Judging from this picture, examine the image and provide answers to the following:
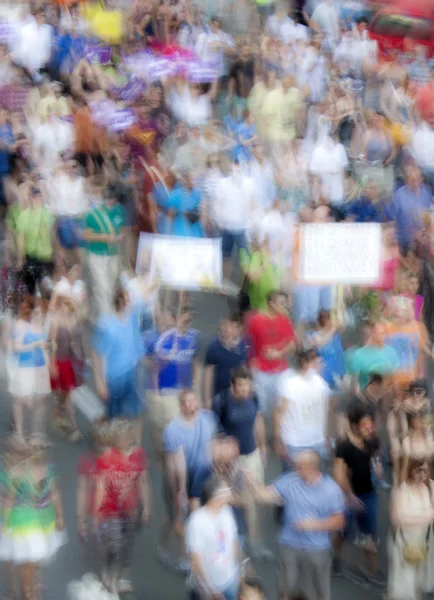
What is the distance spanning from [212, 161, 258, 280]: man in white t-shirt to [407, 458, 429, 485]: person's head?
540 cm

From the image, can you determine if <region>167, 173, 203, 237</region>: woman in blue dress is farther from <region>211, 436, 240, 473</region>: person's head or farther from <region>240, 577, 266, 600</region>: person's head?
<region>240, 577, 266, 600</region>: person's head

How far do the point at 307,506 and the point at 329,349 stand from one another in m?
2.96

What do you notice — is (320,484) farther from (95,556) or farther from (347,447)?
(95,556)

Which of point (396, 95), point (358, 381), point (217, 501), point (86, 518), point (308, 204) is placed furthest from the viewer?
point (396, 95)

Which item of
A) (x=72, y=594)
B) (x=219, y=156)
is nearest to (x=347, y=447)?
(x=72, y=594)

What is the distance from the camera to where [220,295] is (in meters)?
14.7

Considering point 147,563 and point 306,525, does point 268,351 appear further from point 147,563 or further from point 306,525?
point 306,525

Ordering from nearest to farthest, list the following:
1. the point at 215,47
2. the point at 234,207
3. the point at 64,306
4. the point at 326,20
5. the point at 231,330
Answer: the point at 231,330 < the point at 64,306 < the point at 234,207 < the point at 215,47 < the point at 326,20

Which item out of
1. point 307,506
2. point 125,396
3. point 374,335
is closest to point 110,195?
point 125,396

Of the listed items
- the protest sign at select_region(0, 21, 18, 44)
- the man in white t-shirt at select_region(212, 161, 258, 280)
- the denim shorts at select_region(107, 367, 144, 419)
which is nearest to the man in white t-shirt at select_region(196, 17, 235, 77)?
the protest sign at select_region(0, 21, 18, 44)

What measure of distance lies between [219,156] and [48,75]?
4733 millimetres

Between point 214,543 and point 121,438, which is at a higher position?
point 121,438

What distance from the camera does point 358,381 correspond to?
11.1 metres

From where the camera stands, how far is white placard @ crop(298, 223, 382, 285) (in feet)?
40.1
